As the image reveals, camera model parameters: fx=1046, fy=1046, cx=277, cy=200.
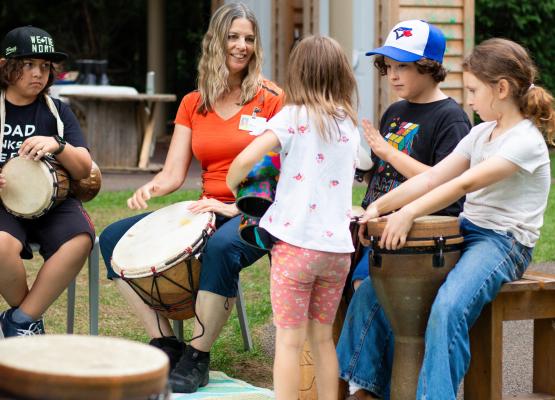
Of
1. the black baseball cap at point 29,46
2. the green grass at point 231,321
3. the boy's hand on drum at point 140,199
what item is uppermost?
the black baseball cap at point 29,46

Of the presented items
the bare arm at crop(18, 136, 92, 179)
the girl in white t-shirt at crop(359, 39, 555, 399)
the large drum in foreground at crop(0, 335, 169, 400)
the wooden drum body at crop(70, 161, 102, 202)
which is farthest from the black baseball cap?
the large drum in foreground at crop(0, 335, 169, 400)

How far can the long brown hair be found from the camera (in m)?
3.49

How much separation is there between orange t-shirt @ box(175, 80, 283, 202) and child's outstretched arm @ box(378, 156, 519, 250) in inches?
41.0

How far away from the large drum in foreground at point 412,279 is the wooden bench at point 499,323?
0.19 meters

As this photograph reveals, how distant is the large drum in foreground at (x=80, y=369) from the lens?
6.61ft

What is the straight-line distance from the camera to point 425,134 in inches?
153

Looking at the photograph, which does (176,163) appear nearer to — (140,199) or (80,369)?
(140,199)

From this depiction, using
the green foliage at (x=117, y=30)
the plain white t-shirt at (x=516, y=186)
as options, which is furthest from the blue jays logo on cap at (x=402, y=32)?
the green foliage at (x=117, y=30)

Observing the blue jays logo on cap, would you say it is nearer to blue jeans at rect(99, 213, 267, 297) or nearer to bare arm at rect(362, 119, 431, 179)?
bare arm at rect(362, 119, 431, 179)

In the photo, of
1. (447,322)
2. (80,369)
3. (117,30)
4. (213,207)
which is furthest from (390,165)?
(117,30)

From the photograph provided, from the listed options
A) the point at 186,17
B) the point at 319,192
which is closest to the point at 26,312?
the point at 319,192

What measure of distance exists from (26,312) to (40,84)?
0.97 m

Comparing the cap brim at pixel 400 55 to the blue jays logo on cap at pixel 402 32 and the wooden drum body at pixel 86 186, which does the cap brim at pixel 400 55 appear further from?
the wooden drum body at pixel 86 186

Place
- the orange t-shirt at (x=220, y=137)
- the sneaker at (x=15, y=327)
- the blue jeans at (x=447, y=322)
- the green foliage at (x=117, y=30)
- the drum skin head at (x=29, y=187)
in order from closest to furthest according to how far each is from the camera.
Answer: the blue jeans at (x=447, y=322) < the sneaker at (x=15, y=327) < the drum skin head at (x=29, y=187) < the orange t-shirt at (x=220, y=137) < the green foliage at (x=117, y=30)
